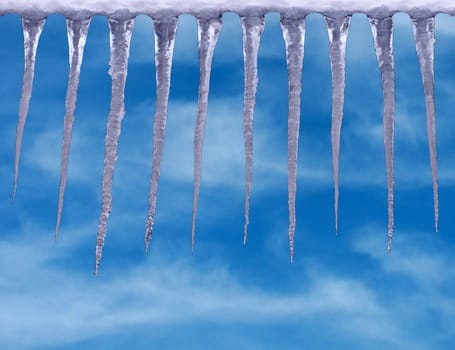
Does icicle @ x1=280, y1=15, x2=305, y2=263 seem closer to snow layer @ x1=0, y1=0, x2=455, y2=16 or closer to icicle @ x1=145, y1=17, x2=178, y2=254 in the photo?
snow layer @ x1=0, y1=0, x2=455, y2=16

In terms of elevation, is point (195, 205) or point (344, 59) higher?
point (344, 59)

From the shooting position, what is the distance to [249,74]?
5.73m

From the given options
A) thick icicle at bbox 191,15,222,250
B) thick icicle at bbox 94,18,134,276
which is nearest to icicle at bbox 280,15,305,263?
thick icicle at bbox 191,15,222,250

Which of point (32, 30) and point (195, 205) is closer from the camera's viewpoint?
point (195, 205)

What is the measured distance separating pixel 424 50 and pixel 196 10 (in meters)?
1.46

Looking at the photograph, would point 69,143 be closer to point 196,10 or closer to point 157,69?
point 157,69

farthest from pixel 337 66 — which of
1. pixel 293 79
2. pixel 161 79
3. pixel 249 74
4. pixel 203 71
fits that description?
pixel 161 79

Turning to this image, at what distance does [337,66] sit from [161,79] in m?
1.10

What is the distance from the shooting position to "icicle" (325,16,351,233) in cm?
570

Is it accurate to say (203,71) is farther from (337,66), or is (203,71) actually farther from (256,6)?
(337,66)

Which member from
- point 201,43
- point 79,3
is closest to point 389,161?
point 201,43

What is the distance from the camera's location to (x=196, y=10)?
228 inches

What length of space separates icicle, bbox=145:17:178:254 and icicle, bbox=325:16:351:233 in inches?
39.1

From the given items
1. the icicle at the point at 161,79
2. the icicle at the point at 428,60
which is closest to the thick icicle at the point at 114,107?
the icicle at the point at 161,79
